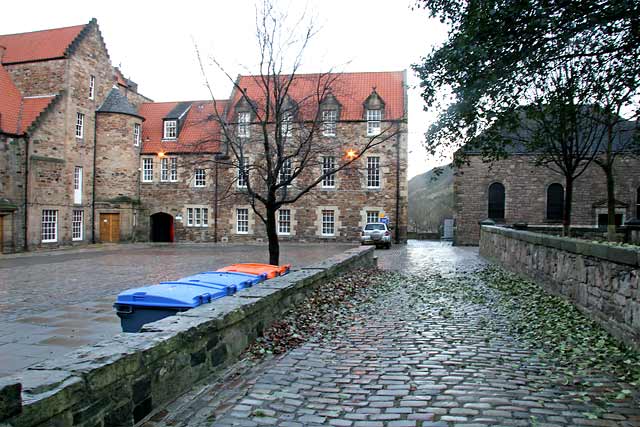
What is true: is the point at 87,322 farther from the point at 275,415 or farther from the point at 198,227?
the point at 198,227

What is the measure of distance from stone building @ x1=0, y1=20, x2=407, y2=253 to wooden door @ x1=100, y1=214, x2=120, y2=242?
7cm

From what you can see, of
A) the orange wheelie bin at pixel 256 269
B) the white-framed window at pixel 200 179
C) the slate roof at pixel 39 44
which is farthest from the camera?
the white-framed window at pixel 200 179

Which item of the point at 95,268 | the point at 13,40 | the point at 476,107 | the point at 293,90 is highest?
the point at 13,40

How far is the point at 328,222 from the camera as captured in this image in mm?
35250

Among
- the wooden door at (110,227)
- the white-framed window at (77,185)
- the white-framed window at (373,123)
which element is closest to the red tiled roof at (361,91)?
the white-framed window at (373,123)

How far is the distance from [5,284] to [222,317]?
11.6 metres

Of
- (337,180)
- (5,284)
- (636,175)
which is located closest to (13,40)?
(337,180)

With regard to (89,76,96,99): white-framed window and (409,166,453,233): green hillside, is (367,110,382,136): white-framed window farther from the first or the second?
(409,166,453,233): green hillside

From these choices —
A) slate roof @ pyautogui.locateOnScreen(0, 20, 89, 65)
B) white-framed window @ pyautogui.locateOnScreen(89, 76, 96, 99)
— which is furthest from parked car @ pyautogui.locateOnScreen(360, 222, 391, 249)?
slate roof @ pyautogui.locateOnScreen(0, 20, 89, 65)

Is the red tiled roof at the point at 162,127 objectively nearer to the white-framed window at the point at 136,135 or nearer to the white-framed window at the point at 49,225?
the white-framed window at the point at 136,135

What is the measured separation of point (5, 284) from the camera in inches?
541

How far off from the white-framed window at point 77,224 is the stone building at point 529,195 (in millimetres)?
24488

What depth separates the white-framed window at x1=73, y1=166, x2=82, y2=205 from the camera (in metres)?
31.5

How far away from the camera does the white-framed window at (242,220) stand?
3616 centimetres
